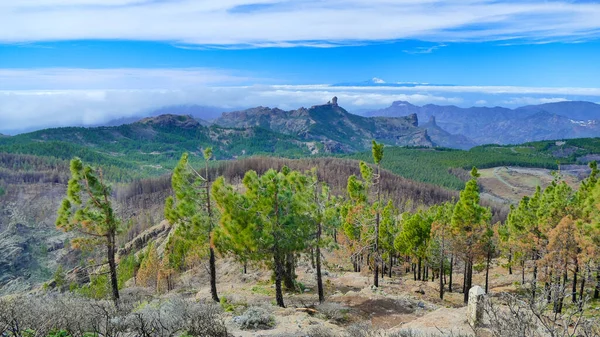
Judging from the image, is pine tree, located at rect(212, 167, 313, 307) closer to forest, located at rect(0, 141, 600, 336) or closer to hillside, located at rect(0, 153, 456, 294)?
forest, located at rect(0, 141, 600, 336)

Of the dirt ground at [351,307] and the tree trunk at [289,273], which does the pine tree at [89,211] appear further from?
the tree trunk at [289,273]

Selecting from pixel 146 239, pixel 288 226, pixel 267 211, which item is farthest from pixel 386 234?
pixel 146 239

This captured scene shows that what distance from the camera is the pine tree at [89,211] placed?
24594 mm

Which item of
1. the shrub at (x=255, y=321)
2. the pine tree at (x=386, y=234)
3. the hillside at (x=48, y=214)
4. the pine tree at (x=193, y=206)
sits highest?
the pine tree at (x=193, y=206)

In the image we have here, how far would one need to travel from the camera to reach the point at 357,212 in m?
37.7

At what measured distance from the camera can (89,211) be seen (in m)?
25.7

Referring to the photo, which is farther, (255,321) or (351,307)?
(351,307)

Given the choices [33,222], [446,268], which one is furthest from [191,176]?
[33,222]

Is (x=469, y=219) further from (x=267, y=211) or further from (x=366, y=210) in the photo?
(x=267, y=211)

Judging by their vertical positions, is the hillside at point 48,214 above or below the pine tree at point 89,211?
below

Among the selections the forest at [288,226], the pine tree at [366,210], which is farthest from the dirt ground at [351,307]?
the pine tree at [366,210]

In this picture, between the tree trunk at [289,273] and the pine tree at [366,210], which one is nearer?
the tree trunk at [289,273]

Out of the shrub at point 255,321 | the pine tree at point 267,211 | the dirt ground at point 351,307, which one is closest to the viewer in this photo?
the shrub at point 255,321

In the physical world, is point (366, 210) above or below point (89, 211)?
below
